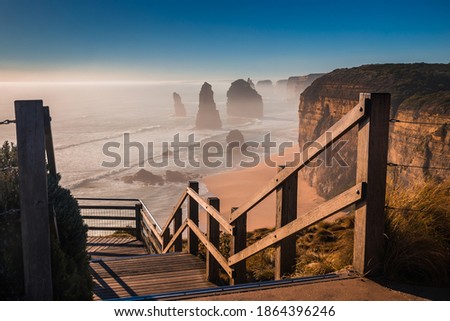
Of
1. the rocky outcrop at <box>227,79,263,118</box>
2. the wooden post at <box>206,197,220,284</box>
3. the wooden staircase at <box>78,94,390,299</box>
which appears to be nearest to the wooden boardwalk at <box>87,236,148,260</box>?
the wooden staircase at <box>78,94,390,299</box>

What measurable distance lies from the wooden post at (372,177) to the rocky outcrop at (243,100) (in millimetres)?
153453

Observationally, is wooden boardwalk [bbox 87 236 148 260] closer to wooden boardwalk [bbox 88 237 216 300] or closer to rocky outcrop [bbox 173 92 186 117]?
wooden boardwalk [bbox 88 237 216 300]

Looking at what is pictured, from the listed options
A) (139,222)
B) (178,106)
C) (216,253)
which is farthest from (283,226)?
(178,106)

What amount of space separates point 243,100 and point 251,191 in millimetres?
115484

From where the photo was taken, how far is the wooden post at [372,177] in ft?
10.8

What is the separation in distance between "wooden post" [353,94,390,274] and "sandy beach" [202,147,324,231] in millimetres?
26069

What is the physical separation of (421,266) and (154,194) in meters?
42.4

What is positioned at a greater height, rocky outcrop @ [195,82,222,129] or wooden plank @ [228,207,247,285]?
wooden plank @ [228,207,247,285]

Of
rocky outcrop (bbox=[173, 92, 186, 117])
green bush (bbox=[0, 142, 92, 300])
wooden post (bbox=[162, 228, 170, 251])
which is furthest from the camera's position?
rocky outcrop (bbox=[173, 92, 186, 117])

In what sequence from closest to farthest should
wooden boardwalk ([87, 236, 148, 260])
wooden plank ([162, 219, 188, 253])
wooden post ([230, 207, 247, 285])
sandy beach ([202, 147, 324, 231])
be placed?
wooden post ([230, 207, 247, 285]), wooden plank ([162, 219, 188, 253]), wooden boardwalk ([87, 236, 148, 260]), sandy beach ([202, 147, 324, 231])

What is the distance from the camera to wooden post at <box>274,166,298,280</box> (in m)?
4.21

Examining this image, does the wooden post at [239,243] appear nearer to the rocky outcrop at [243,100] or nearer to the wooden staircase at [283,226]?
the wooden staircase at [283,226]

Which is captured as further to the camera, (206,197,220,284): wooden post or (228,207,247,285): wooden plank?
→ (206,197,220,284): wooden post

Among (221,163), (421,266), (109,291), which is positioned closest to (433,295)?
(421,266)
